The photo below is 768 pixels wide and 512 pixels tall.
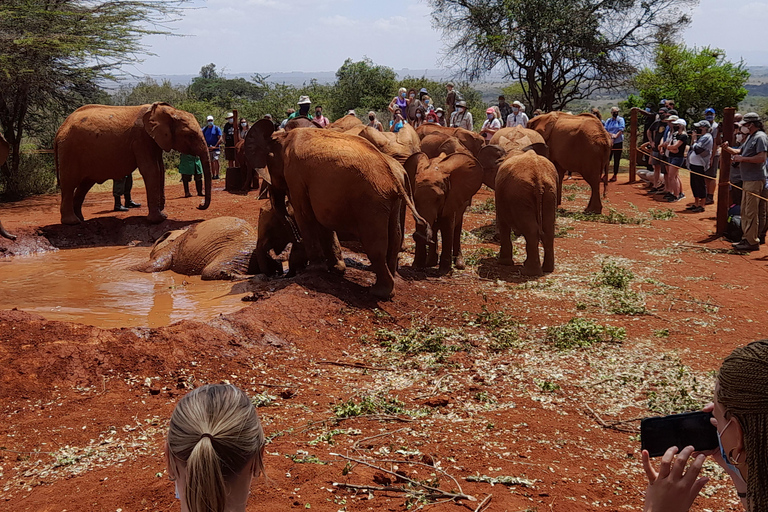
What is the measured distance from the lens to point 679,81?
27.4 m

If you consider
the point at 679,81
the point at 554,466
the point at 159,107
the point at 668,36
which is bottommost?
the point at 554,466

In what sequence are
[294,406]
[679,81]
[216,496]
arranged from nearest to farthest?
[216,496]
[294,406]
[679,81]

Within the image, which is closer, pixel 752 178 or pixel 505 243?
pixel 505 243

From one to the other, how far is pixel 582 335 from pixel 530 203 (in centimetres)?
352

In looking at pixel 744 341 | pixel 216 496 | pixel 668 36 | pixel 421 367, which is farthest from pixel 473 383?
pixel 668 36

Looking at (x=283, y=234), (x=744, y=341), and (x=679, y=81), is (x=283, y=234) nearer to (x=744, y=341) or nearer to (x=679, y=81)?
(x=744, y=341)

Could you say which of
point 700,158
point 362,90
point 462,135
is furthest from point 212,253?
point 362,90

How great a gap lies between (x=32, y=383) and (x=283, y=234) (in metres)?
4.71

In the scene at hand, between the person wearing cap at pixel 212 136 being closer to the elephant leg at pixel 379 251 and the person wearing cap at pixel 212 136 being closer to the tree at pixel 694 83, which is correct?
the elephant leg at pixel 379 251

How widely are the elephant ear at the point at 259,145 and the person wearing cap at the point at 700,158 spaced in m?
10.4

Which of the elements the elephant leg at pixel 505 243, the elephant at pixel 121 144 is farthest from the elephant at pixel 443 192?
the elephant at pixel 121 144

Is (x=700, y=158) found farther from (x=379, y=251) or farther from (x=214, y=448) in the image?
(x=214, y=448)

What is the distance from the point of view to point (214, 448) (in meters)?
2.20

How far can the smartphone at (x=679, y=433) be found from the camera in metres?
2.35
